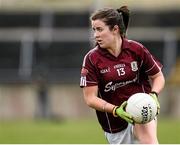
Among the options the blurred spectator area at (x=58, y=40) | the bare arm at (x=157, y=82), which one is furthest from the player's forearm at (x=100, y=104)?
the blurred spectator area at (x=58, y=40)

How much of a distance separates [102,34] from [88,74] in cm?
46

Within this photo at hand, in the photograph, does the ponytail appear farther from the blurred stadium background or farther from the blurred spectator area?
the blurred spectator area

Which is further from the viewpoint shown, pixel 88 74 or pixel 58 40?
pixel 58 40

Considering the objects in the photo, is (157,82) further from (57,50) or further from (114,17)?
(57,50)

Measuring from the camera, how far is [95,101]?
9273 mm

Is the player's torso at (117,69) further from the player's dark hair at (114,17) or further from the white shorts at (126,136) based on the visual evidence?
the white shorts at (126,136)

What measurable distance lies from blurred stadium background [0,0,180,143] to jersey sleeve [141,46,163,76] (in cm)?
1737

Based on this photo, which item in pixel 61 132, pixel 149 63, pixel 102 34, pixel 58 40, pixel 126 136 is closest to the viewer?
pixel 102 34

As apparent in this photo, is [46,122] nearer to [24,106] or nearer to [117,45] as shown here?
[24,106]

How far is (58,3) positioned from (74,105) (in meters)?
11.0

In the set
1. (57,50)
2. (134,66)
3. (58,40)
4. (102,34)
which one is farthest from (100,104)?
(58,40)

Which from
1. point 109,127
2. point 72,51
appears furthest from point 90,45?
point 109,127

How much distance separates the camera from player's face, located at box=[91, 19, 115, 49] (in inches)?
363

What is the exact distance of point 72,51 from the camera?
104 ft
